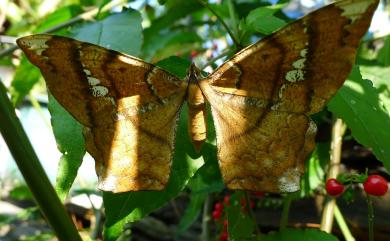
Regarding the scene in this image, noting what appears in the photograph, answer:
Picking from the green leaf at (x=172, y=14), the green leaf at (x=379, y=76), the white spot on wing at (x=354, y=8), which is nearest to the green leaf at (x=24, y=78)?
the green leaf at (x=172, y=14)

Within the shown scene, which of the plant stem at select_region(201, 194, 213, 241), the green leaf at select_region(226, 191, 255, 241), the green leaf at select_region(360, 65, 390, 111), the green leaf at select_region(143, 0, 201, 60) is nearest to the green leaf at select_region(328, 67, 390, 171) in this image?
the green leaf at select_region(360, 65, 390, 111)

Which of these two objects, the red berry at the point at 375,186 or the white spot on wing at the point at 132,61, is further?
the red berry at the point at 375,186

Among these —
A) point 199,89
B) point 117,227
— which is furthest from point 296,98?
point 117,227

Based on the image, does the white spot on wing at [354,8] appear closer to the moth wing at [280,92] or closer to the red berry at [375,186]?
the moth wing at [280,92]

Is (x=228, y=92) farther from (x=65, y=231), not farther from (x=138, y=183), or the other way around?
(x=65, y=231)

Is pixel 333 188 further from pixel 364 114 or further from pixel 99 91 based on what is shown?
pixel 99 91

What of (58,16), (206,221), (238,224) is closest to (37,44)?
(238,224)
